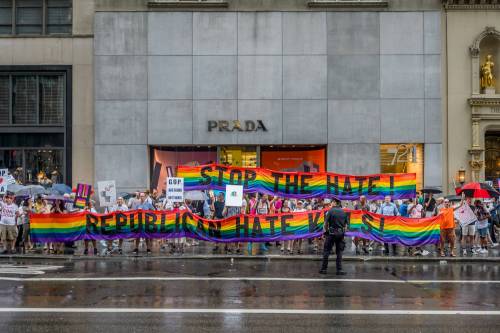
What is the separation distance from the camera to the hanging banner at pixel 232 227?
19766mm

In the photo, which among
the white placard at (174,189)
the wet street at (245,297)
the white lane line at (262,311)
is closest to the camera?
the wet street at (245,297)

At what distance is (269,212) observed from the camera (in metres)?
21.3

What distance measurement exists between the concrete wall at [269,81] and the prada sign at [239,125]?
0.21 metres

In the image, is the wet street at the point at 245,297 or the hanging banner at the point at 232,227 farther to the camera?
the hanging banner at the point at 232,227

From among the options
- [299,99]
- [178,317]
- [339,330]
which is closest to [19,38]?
[299,99]

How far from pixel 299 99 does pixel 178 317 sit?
1884 centimetres

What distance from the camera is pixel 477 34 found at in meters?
28.3

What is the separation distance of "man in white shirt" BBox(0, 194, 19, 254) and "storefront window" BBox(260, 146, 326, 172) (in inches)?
461

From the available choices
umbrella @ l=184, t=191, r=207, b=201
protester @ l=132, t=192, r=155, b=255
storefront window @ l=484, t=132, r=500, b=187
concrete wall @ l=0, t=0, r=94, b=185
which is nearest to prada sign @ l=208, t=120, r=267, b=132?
concrete wall @ l=0, t=0, r=94, b=185

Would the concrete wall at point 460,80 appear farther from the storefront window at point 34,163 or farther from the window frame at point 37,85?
the storefront window at point 34,163

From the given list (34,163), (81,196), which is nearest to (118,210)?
(81,196)

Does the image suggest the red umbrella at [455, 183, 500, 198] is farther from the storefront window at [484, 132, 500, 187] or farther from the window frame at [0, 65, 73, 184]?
the window frame at [0, 65, 73, 184]

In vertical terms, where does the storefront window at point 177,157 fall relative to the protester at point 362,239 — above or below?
above

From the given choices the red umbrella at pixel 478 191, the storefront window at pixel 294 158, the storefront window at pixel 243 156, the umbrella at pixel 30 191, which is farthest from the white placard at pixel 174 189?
the red umbrella at pixel 478 191
